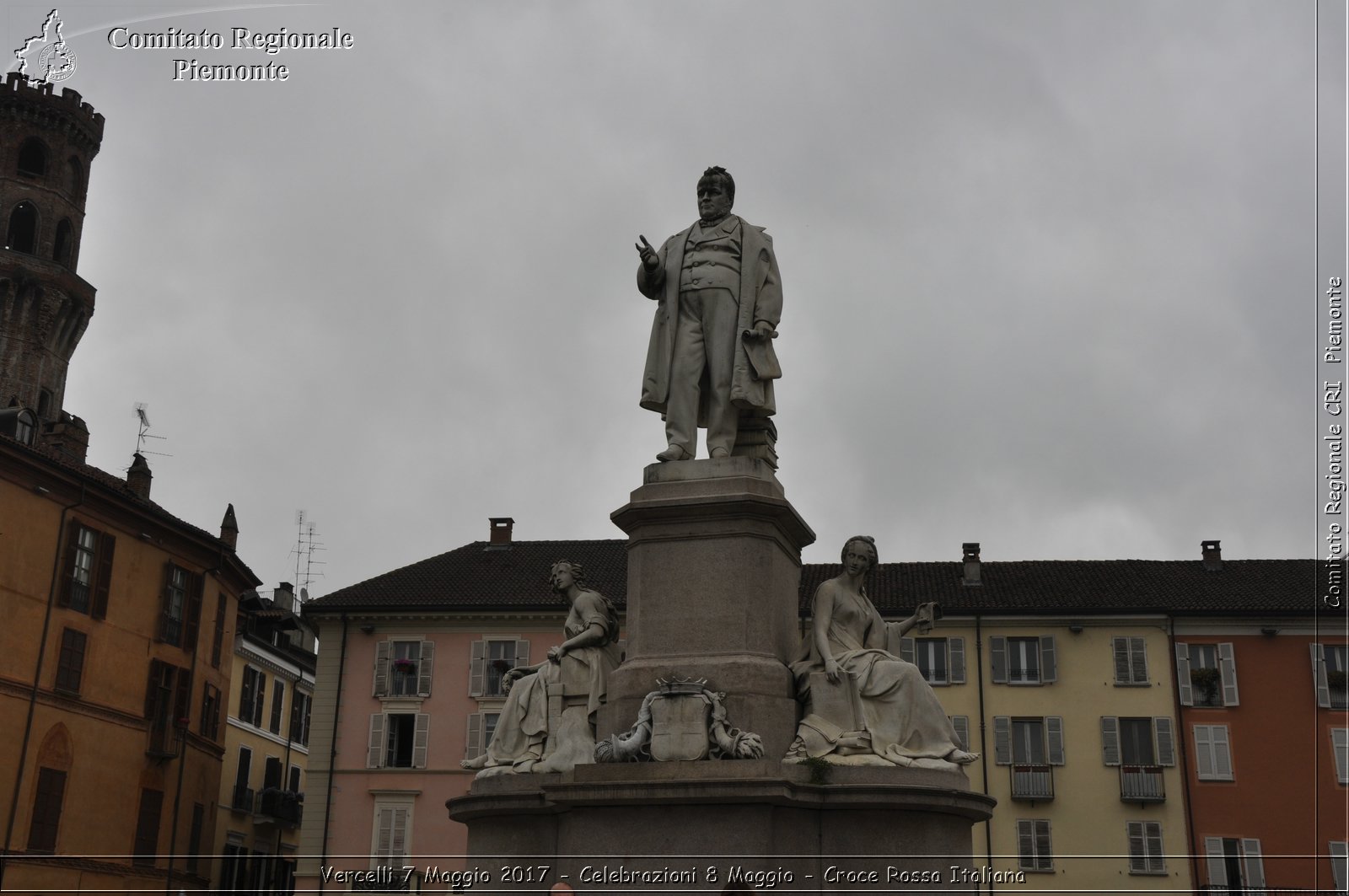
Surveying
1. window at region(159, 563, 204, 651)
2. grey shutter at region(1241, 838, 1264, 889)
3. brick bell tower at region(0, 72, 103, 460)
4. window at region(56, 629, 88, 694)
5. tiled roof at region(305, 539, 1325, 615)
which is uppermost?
brick bell tower at region(0, 72, 103, 460)

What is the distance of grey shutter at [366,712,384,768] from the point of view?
1937 inches

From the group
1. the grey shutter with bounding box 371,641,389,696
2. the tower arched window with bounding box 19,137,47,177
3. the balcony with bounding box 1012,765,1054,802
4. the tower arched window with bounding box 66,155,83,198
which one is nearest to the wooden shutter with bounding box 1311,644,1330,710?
the balcony with bounding box 1012,765,1054,802

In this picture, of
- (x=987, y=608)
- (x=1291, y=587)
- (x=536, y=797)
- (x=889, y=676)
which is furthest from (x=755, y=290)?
(x=1291, y=587)

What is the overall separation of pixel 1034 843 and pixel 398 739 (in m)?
22.0

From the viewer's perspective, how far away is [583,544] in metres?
56.4

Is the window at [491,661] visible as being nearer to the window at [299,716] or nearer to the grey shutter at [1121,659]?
the window at [299,716]

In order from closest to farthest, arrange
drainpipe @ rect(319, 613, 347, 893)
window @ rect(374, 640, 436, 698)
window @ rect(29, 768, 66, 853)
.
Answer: window @ rect(29, 768, 66, 853)
drainpipe @ rect(319, 613, 347, 893)
window @ rect(374, 640, 436, 698)

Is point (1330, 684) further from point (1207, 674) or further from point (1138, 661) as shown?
point (1138, 661)

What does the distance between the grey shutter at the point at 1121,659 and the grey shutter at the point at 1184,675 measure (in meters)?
1.69

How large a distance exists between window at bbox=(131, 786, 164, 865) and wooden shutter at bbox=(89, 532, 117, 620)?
5926mm

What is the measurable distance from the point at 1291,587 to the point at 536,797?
4457 cm

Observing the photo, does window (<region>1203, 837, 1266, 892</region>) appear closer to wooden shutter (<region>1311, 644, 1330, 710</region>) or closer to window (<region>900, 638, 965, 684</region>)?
wooden shutter (<region>1311, 644, 1330, 710</region>)

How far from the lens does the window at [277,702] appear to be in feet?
203

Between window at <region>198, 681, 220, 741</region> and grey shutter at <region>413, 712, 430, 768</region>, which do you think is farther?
grey shutter at <region>413, 712, 430, 768</region>
